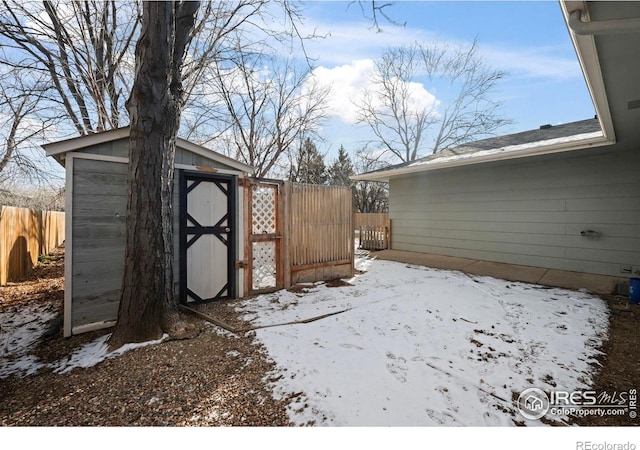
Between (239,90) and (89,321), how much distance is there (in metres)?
11.4

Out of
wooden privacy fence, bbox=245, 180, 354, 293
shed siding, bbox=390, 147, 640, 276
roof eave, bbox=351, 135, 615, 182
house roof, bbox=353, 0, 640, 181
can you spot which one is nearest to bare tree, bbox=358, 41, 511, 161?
shed siding, bbox=390, 147, 640, 276

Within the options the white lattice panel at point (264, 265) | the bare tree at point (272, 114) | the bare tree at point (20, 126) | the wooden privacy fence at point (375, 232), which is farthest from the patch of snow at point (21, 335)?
the bare tree at point (272, 114)

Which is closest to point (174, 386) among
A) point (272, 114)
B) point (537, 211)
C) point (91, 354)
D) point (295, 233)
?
point (91, 354)

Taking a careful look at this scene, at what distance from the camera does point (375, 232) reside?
32.2 feet

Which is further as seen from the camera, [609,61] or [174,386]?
[609,61]

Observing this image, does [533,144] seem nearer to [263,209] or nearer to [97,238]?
[263,209]

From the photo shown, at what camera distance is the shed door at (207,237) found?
404 cm

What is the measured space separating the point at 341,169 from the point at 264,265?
19907mm

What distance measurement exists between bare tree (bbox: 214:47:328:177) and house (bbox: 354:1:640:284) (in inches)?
283

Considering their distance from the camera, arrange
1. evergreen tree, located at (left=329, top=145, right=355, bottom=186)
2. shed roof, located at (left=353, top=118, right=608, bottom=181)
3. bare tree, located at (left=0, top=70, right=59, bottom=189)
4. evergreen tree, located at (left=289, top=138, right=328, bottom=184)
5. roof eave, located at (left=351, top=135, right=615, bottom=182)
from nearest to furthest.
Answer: roof eave, located at (left=351, top=135, right=615, bottom=182)
shed roof, located at (left=353, top=118, right=608, bottom=181)
bare tree, located at (left=0, top=70, right=59, bottom=189)
evergreen tree, located at (left=289, top=138, right=328, bottom=184)
evergreen tree, located at (left=329, top=145, right=355, bottom=186)

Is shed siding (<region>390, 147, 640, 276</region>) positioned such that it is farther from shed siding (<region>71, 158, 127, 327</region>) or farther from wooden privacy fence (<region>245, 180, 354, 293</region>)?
shed siding (<region>71, 158, 127, 327</region>)

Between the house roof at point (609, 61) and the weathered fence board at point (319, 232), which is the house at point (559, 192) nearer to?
the house roof at point (609, 61)

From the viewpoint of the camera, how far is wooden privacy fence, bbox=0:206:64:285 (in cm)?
555

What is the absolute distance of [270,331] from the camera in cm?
318
